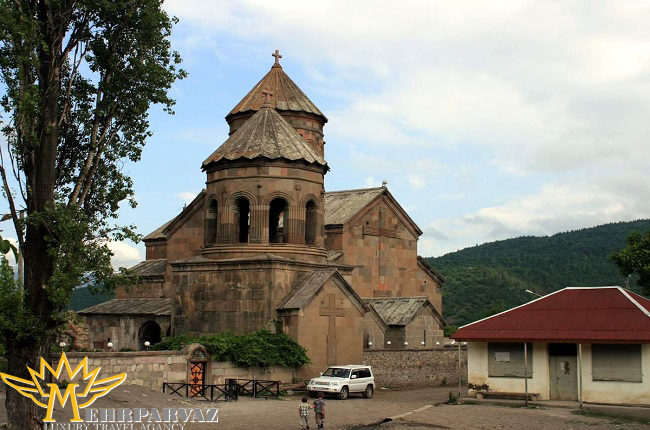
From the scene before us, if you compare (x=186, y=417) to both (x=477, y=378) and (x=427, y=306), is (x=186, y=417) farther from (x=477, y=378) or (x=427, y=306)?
(x=427, y=306)

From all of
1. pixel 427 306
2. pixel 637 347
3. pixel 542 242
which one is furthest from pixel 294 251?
pixel 542 242

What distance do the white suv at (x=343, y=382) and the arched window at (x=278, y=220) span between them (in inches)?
213

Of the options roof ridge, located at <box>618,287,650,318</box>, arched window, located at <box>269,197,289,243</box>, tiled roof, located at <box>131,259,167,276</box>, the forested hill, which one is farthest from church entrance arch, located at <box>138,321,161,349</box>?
the forested hill

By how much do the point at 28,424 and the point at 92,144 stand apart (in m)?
6.51

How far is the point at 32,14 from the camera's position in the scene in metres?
17.3

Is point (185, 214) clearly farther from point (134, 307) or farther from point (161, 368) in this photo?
point (161, 368)

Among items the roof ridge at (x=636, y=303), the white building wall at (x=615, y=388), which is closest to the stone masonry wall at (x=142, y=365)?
the white building wall at (x=615, y=388)

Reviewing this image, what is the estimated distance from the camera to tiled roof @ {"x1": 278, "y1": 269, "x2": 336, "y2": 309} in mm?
26688

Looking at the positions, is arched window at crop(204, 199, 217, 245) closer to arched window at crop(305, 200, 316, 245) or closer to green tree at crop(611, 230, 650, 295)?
arched window at crop(305, 200, 316, 245)

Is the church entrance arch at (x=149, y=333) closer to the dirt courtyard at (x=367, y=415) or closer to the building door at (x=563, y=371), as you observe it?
the dirt courtyard at (x=367, y=415)

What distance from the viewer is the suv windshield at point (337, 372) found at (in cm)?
2548

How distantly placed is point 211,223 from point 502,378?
12178 millimetres

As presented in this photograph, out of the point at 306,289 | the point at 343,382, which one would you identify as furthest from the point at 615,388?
the point at 306,289

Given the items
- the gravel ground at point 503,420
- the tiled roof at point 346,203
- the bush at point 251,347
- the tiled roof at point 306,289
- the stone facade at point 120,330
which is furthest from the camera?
the tiled roof at point 346,203
